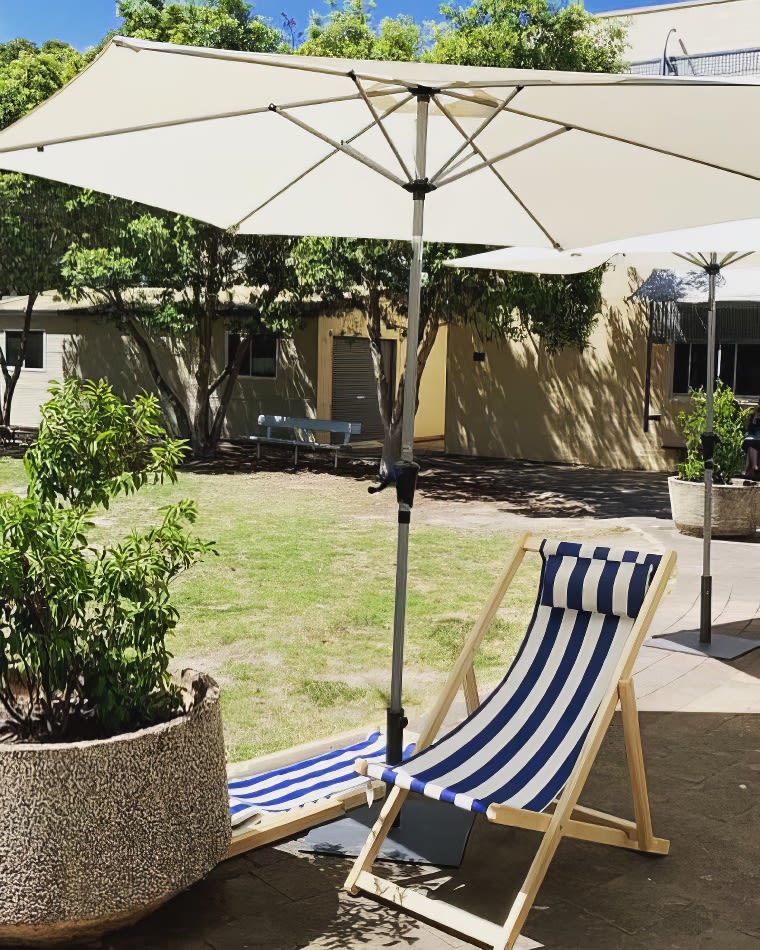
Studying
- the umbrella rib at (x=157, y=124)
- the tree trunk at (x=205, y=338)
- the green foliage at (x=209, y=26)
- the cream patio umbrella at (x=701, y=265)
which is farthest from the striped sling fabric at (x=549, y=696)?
the tree trunk at (x=205, y=338)

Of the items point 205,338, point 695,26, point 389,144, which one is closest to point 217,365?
point 205,338

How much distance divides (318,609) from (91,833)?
211 inches

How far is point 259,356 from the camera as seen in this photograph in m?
23.3

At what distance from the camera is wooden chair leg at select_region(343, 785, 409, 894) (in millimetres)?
3555

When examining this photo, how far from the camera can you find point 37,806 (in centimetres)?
292

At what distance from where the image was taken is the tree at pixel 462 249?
15023 millimetres

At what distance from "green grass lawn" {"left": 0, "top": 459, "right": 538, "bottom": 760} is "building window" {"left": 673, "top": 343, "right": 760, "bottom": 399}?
6764mm

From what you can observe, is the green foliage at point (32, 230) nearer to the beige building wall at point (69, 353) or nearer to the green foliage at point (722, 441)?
the beige building wall at point (69, 353)

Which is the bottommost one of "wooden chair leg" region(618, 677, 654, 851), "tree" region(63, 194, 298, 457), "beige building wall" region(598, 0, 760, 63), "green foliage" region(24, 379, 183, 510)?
"wooden chair leg" region(618, 677, 654, 851)

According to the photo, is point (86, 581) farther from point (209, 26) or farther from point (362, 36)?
point (209, 26)

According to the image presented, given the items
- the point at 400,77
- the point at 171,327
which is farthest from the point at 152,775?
the point at 171,327

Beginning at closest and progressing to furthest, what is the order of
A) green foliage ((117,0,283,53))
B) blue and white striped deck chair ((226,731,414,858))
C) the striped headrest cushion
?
1. blue and white striped deck chair ((226,731,414,858))
2. the striped headrest cushion
3. green foliage ((117,0,283,53))

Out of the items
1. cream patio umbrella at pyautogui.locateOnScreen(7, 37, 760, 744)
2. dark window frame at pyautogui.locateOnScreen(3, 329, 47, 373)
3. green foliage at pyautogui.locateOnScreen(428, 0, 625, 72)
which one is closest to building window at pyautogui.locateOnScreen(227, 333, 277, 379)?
dark window frame at pyautogui.locateOnScreen(3, 329, 47, 373)

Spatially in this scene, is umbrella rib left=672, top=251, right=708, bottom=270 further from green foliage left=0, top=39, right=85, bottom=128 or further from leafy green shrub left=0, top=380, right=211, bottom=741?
green foliage left=0, top=39, right=85, bottom=128
